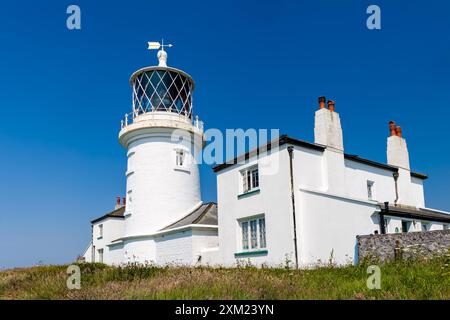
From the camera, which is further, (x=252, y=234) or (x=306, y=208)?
(x=252, y=234)

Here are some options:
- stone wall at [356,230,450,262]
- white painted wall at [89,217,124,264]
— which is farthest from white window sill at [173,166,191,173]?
stone wall at [356,230,450,262]

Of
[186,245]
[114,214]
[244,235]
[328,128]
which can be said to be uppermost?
[328,128]

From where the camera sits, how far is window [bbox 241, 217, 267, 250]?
19.3 meters

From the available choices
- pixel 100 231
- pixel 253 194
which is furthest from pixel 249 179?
pixel 100 231

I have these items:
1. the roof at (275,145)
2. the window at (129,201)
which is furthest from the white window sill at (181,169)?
the roof at (275,145)

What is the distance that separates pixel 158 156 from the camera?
2598 centimetres

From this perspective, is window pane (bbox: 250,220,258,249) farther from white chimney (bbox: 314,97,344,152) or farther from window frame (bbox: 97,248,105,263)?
window frame (bbox: 97,248,105,263)

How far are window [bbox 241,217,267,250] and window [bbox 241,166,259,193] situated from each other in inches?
57.0

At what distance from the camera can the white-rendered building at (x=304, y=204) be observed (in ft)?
58.4

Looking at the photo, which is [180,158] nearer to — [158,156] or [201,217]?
[158,156]

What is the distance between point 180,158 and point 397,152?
487 inches

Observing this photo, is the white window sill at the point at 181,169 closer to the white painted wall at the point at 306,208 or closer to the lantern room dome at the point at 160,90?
the lantern room dome at the point at 160,90
